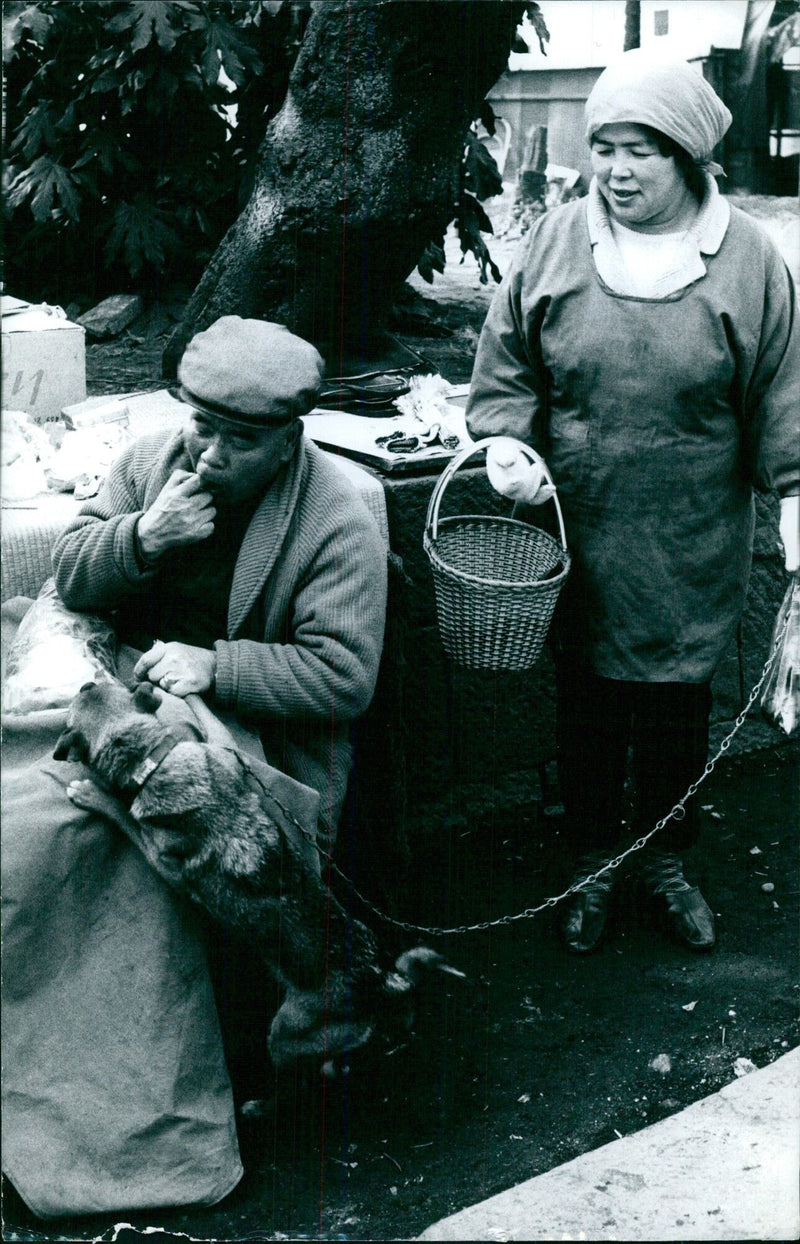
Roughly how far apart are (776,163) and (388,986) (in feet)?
28.6

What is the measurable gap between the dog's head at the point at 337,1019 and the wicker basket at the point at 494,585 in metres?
0.74

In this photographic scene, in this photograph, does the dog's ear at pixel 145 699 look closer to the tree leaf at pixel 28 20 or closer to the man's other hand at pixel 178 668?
the man's other hand at pixel 178 668

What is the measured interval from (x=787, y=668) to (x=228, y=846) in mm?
1391

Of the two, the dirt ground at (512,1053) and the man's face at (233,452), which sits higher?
the man's face at (233,452)

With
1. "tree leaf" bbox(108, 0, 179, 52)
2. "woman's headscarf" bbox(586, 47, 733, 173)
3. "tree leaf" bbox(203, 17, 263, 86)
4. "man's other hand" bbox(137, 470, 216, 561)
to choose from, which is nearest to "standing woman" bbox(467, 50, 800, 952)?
"woman's headscarf" bbox(586, 47, 733, 173)

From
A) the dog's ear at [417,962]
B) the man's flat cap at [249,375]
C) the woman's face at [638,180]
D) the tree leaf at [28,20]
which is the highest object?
the tree leaf at [28,20]

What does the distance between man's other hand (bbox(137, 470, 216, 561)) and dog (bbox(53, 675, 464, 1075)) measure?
0.31 meters

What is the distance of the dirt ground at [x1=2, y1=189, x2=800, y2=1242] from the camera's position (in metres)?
2.89

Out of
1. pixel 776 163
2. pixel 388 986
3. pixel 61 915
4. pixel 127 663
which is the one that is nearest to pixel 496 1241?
pixel 388 986

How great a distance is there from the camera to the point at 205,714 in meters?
2.80

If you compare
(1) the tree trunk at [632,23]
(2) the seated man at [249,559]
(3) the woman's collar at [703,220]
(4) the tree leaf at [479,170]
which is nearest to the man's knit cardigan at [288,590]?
(2) the seated man at [249,559]

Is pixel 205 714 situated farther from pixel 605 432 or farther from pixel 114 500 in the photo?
pixel 605 432

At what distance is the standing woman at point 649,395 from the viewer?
3127mm

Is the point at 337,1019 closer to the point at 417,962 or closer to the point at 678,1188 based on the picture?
the point at 417,962
